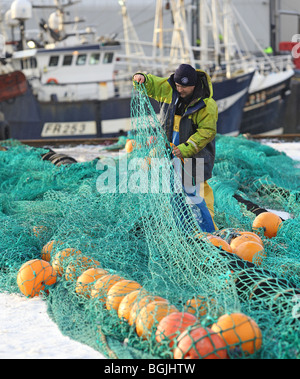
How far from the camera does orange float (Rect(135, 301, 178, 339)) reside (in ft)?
8.50

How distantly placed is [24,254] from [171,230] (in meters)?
1.15

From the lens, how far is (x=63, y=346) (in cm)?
275

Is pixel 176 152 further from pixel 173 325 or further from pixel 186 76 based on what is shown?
pixel 173 325

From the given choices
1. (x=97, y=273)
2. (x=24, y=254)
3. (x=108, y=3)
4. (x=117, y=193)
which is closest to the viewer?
(x=97, y=273)

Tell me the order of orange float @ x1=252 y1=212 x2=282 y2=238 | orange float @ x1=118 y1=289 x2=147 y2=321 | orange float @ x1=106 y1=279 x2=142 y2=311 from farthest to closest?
orange float @ x1=252 y1=212 x2=282 y2=238 → orange float @ x1=106 y1=279 x2=142 y2=311 → orange float @ x1=118 y1=289 x2=147 y2=321

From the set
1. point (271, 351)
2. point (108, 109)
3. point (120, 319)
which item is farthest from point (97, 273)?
point (108, 109)

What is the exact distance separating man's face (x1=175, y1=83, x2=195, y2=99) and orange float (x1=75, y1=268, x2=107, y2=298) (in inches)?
63.0

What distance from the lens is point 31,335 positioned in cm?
293

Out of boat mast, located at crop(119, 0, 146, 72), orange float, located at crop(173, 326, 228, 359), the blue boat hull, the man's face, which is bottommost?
the blue boat hull

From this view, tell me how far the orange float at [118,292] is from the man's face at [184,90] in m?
1.71

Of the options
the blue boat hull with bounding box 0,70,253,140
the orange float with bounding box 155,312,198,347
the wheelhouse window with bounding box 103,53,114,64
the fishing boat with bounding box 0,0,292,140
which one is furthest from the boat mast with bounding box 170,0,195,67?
the orange float with bounding box 155,312,198,347

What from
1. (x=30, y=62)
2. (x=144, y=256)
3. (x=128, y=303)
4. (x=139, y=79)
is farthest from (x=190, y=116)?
(x=30, y=62)

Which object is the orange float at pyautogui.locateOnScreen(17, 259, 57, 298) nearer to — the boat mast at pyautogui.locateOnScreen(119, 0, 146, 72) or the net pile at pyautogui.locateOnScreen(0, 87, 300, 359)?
the net pile at pyautogui.locateOnScreen(0, 87, 300, 359)
